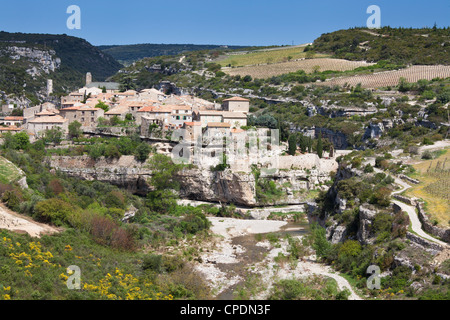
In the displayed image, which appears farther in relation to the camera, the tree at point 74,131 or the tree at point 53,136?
the tree at point 74,131

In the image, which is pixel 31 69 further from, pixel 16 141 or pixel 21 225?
pixel 21 225

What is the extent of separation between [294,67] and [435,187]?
257ft

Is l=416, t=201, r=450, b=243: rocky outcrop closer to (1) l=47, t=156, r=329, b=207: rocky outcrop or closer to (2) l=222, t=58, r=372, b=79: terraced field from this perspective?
(1) l=47, t=156, r=329, b=207: rocky outcrop

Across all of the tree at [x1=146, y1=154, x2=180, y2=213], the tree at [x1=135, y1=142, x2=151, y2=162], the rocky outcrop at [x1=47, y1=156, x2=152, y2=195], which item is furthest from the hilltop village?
Result: the rocky outcrop at [x1=47, y1=156, x2=152, y2=195]

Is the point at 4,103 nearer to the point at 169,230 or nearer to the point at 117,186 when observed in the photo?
the point at 117,186

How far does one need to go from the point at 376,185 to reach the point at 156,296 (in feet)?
62.6

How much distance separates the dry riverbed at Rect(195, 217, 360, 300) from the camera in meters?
32.4

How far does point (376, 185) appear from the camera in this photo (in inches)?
1553

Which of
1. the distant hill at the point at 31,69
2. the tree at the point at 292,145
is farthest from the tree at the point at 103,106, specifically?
the distant hill at the point at 31,69

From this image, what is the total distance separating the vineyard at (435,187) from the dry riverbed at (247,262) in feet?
22.1

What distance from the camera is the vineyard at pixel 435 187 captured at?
103ft

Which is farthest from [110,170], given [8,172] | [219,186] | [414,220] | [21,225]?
[414,220]

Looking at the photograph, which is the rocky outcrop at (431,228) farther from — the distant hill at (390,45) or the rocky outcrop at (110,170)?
the distant hill at (390,45)
